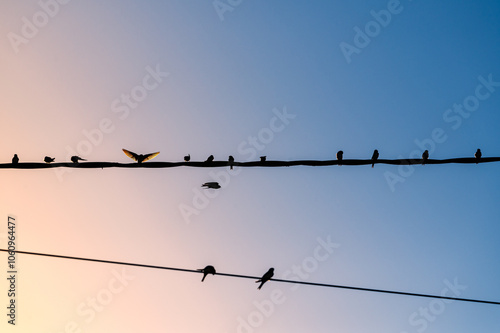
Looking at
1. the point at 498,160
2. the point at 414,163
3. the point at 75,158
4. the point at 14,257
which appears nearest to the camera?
the point at 498,160

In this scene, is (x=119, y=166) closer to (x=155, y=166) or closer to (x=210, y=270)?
(x=155, y=166)

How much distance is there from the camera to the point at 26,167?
486cm

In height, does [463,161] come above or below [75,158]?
below

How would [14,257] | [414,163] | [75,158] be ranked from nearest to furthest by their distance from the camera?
1. [414,163]
2. [75,158]
3. [14,257]

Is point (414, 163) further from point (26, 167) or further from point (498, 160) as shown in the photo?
point (26, 167)

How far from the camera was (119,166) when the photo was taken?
4.87 meters

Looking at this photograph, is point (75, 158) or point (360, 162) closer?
point (360, 162)

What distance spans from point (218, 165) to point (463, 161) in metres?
3.04

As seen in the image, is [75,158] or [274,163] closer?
[274,163]

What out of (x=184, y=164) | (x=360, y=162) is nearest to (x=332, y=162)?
(x=360, y=162)

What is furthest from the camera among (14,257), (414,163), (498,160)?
Result: (14,257)

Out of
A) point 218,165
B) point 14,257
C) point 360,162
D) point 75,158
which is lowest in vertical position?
point 360,162

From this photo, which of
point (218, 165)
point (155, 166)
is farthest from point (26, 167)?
point (218, 165)

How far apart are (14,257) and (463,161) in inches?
456
